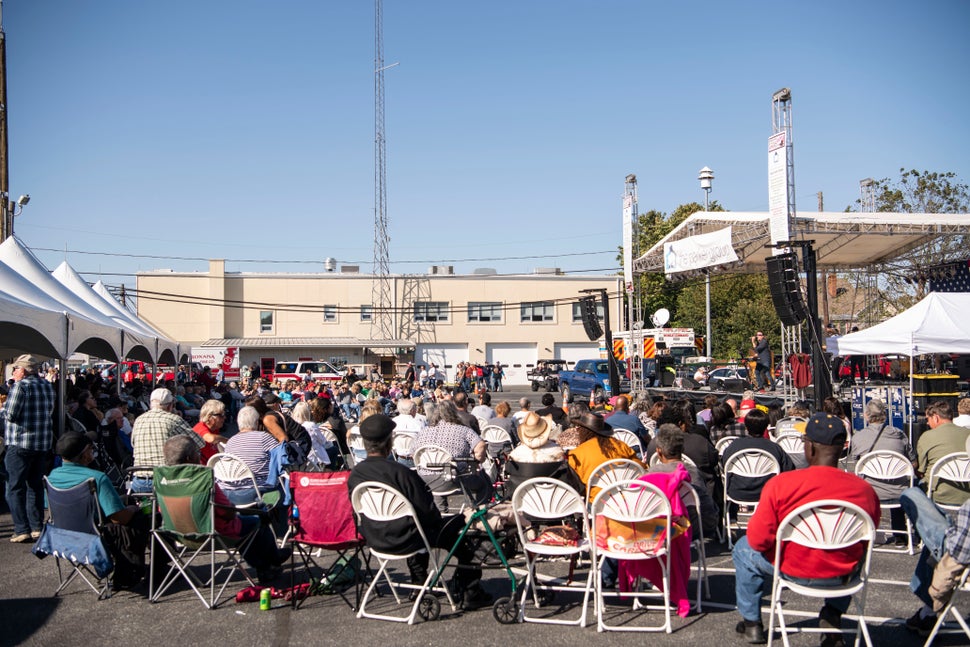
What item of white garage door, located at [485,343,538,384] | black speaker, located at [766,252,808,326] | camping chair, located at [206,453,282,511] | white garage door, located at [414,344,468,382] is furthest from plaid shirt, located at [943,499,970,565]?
white garage door, located at [485,343,538,384]

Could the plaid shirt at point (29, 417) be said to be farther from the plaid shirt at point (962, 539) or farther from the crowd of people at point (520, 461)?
the plaid shirt at point (962, 539)

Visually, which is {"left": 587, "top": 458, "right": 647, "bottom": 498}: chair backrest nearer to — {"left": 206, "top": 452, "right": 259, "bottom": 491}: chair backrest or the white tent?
{"left": 206, "top": 452, "right": 259, "bottom": 491}: chair backrest

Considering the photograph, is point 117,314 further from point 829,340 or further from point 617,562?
point 829,340

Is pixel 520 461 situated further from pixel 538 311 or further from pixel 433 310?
pixel 538 311

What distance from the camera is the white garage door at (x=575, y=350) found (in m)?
52.2

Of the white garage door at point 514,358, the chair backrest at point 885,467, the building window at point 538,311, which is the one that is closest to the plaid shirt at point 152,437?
the chair backrest at point 885,467

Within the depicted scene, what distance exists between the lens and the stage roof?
838 inches

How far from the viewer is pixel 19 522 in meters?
7.93

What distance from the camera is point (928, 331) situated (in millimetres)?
13922

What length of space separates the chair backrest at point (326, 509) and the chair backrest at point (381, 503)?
227mm

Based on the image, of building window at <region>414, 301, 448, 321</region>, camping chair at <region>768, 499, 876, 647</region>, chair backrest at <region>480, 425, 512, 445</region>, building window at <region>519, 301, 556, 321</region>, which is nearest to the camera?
camping chair at <region>768, 499, 876, 647</region>

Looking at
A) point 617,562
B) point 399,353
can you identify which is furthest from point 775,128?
point 399,353

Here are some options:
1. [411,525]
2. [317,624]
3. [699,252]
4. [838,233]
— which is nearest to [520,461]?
[411,525]

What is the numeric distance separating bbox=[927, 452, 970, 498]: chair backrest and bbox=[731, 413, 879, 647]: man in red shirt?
218 centimetres
